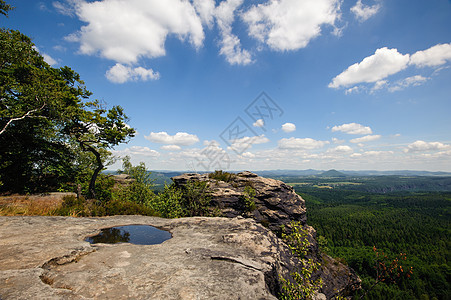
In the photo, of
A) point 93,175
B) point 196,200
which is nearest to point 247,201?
point 196,200

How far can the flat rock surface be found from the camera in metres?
4.56

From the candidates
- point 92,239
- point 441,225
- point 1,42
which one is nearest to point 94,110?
point 1,42

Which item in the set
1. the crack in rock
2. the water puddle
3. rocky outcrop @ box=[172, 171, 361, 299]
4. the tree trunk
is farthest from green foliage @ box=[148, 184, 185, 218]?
the tree trunk

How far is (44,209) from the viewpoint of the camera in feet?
39.5

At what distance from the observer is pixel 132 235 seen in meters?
9.40

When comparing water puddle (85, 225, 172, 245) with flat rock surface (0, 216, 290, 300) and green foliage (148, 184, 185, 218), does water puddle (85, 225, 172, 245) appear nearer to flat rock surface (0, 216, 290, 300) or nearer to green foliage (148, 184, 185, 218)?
flat rock surface (0, 216, 290, 300)

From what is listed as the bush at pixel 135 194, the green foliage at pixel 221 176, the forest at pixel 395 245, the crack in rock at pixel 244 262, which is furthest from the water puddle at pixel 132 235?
the forest at pixel 395 245

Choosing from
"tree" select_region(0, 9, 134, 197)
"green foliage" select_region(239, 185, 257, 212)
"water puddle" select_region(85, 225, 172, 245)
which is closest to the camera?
"water puddle" select_region(85, 225, 172, 245)

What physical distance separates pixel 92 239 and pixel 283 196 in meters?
20.6

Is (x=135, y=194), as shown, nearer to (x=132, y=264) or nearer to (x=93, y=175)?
(x=93, y=175)

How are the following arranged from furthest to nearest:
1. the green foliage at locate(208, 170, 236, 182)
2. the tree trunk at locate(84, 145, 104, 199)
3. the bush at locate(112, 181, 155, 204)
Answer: the bush at locate(112, 181, 155, 204) → the green foliage at locate(208, 170, 236, 182) → the tree trunk at locate(84, 145, 104, 199)

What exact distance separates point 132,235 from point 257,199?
49.7 feet

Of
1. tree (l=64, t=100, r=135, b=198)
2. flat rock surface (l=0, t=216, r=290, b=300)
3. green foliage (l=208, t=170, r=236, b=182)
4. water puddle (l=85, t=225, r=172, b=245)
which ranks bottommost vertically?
water puddle (l=85, t=225, r=172, b=245)

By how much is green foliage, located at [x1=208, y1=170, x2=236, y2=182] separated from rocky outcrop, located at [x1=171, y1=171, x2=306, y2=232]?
18 centimetres
